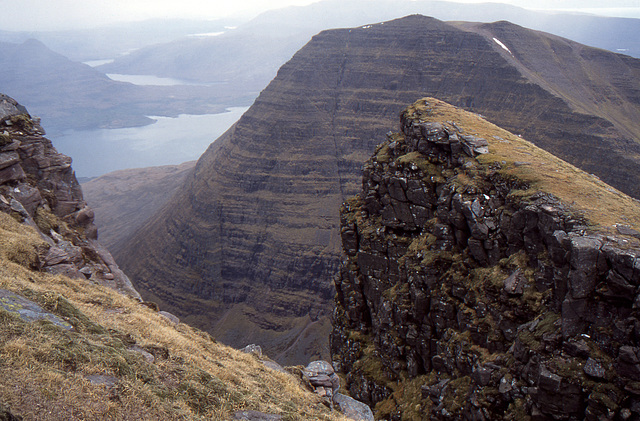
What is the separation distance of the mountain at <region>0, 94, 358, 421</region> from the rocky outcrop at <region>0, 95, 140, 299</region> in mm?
100

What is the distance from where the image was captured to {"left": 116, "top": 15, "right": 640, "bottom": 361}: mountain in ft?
371

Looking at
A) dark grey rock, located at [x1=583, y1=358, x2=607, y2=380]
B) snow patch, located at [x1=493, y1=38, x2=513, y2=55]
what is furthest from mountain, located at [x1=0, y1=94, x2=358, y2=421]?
snow patch, located at [x1=493, y1=38, x2=513, y2=55]

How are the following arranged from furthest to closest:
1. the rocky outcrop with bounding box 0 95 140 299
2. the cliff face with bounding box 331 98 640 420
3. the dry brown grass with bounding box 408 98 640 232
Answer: the rocky outcrop with bounding box 0 95 140 299 → the dry brown grass with bounding box 408 98 640 232 → the cliff face with bounding box 331 98 640 420

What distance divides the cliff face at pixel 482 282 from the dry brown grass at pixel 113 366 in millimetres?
11834

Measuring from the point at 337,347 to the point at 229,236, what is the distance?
92706 mm

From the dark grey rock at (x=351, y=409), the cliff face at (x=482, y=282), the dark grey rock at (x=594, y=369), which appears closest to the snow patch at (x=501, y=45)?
the cliff face at (x=482, y=282)

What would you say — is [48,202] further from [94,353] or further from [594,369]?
[594,369]

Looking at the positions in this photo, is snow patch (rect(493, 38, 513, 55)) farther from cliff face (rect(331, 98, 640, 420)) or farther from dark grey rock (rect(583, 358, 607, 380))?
dark grey rock (rect(583, 358, 607, 380))

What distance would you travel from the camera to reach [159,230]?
14588 cm

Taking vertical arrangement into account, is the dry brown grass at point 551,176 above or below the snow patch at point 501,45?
below

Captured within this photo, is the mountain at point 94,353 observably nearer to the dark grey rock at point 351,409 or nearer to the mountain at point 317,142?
the dark grey rock at point 351,409

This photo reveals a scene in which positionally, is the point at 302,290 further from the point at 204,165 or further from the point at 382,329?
the point at 382,329

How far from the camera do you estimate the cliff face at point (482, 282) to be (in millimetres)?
21328

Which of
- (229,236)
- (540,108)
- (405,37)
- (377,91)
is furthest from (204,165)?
(540,108)
